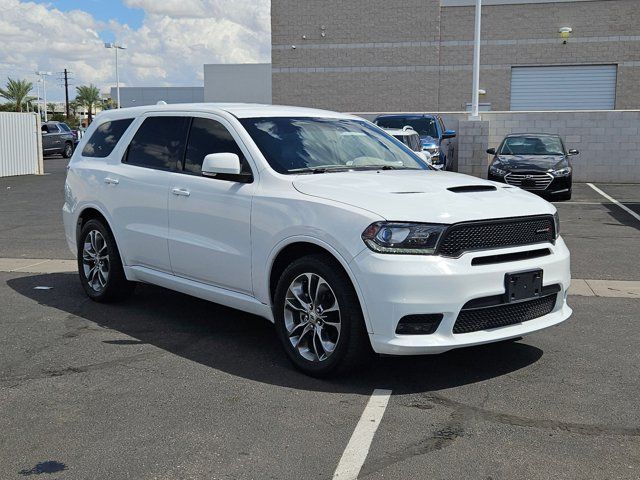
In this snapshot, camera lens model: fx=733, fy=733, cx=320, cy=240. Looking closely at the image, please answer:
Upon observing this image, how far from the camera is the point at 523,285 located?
15.5 feet

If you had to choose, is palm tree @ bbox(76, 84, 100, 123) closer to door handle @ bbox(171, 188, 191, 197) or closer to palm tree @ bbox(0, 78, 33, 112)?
palm tree @ bbox(0, 78, 33, 112)

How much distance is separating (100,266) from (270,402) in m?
3.27

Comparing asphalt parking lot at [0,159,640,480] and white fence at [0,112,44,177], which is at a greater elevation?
white fence at [0,112,44,177]

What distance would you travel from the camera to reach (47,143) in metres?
36.5

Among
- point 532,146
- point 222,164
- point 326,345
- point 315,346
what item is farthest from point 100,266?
point 532,146

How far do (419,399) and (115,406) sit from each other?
1.87 metres

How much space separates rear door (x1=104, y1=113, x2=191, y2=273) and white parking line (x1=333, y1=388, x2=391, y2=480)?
2.42 m

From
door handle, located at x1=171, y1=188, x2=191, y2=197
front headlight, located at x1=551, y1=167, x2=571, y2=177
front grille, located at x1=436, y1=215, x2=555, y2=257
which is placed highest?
door handle, located at x1=171, y1=188, x2=191, y2=197

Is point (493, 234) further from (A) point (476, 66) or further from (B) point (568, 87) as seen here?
(B) point (568, 87)

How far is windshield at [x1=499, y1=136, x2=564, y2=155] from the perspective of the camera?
18422mm

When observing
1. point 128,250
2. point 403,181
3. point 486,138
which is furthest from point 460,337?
point 486,138

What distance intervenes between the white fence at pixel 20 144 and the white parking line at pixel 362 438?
78.8 ft

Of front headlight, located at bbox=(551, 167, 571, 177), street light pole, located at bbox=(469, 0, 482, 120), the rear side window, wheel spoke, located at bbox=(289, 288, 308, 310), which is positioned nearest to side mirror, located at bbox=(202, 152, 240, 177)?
wheel spoke, located at bbox=(289, 288, 308, 310)

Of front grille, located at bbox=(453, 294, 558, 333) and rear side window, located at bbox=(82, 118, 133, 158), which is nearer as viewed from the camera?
front grille, located at bbox=(453, 294, 558, 333)
